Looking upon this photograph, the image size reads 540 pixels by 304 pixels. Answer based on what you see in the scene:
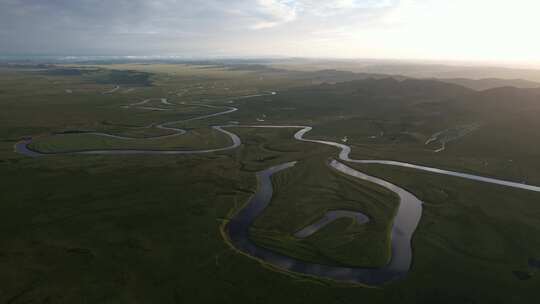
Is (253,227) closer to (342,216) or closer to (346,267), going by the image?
(342,216)

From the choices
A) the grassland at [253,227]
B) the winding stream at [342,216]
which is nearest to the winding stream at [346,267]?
the winding stream at [342,216]

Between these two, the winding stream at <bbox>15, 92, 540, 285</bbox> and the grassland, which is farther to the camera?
the winding stream at <bbox>15, 92, 540, 285</bbox>

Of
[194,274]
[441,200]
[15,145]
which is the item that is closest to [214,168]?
[194,274]

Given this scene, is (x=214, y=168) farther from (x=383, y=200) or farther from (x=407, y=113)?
(x=407, y=113)

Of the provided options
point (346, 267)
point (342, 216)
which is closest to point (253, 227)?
point (342, 216)

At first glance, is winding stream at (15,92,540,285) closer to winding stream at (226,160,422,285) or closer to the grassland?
winding stream at (226,160,422,285)

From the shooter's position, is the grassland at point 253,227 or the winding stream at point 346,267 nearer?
the grassland at point 253,227

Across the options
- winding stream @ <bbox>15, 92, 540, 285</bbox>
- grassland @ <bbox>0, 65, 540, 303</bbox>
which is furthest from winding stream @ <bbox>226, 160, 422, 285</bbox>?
grassland @ <bbox>0, 65, 540, 303</bbox>

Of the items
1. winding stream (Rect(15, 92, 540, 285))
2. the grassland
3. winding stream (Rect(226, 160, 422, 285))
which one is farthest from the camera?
winding stream (Rect(15, 92, 540, 285))

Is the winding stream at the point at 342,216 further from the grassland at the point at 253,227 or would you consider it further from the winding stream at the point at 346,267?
the grassland at the point at 253,227
